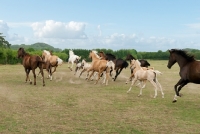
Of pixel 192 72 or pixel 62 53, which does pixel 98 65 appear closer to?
pixel 192 72

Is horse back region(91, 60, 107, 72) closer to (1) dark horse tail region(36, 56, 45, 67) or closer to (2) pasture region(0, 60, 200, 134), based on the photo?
(1) dark horse tail region(36, 56, 45, 67)

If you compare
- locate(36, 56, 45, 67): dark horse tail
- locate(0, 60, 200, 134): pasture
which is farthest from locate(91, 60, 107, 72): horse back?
locate(0, 60, 200, 134): pasture

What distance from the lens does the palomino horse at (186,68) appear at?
1002 centimetres

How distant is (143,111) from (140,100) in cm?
208

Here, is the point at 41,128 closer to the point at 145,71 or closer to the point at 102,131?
the point at 102,131

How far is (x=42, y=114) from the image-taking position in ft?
26.6

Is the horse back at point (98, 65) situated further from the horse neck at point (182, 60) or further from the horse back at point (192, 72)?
the horse back at point (192, 72)

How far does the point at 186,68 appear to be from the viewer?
33.9ft

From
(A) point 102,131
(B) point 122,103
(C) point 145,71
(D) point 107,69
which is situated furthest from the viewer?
(D) point 107,69

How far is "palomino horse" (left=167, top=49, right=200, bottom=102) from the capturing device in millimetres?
10023

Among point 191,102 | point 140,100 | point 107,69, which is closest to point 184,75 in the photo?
point 191,102

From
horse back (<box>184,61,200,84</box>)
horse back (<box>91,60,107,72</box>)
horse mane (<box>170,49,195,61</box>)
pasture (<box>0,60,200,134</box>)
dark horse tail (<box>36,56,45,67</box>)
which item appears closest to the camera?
pasture (<box>0,60,200,134</box>)

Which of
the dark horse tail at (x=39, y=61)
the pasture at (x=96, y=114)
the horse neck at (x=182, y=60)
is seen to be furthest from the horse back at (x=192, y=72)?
the dark horse tail at (x=39, y=61)

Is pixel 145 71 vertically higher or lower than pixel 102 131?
higher
